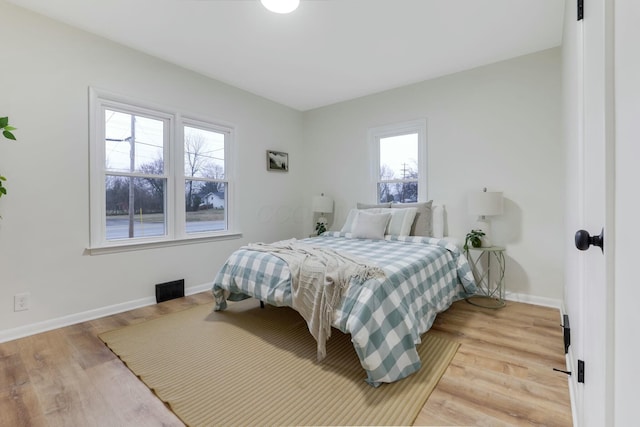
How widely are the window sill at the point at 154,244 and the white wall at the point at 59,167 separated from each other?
52 mm

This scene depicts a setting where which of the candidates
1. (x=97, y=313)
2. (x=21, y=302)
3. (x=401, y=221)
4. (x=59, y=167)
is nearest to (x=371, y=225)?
(x=401, y=221)

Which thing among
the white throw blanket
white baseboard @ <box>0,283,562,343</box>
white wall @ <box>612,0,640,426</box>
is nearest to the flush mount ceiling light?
the white throw blanket

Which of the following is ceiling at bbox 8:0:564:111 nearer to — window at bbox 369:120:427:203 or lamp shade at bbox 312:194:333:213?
window at bbox 369:120:427:203

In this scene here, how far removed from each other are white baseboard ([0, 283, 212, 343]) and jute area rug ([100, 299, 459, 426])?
51 centimetres

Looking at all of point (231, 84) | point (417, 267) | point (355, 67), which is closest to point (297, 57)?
point (355, 67)

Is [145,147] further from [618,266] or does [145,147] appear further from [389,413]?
[618,266]

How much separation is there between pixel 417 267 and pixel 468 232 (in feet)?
4.99

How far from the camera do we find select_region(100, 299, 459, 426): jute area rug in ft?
4.87

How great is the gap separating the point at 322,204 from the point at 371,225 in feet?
3.93

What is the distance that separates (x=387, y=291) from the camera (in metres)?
1.84

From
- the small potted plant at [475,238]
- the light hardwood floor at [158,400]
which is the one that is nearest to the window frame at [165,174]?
the light hardwood floor at [158,400]

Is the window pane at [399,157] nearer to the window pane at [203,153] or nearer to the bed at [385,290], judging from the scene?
the bed at [385,290]

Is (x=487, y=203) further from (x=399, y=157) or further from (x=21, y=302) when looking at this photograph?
(x=21, y=302)

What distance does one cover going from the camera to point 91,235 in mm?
2729
